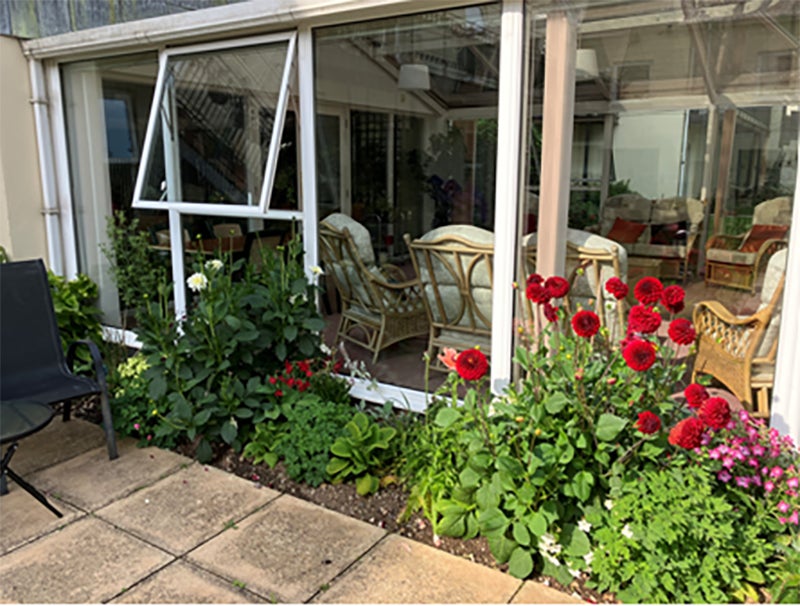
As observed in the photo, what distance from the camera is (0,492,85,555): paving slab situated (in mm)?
2469

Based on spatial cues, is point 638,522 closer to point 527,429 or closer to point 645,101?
point 527,429

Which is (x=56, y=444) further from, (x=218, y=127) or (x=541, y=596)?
(x=541, y=596)

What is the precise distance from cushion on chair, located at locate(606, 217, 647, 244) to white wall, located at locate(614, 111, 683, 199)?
0.64 m

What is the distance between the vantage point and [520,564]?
84.9 inches

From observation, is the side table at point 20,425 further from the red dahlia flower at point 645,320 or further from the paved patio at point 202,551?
the red dahlia flower at point 645,320

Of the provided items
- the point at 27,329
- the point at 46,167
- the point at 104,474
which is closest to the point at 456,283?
the point at 104,474

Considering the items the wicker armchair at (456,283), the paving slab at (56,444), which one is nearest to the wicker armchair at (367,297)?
the wicker armchair at (456,283)

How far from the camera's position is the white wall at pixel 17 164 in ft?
14.5

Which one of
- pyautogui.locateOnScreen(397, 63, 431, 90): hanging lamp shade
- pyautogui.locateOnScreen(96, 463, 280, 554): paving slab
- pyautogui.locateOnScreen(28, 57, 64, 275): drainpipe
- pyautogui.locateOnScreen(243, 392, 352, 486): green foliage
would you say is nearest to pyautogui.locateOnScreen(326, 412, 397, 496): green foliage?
pyautogui.locateOnScreen(243, 392, 352, 486): green foliage

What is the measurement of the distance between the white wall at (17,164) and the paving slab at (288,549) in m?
3.28

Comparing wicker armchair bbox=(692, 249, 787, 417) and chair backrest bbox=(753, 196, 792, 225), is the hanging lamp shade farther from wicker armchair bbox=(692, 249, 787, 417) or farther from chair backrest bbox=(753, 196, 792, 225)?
wicker armchair bbox=(692, 249, 787, 417)

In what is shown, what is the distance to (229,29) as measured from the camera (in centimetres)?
342

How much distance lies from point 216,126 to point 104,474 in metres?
2.11

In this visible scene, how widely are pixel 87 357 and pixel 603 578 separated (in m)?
3.40
